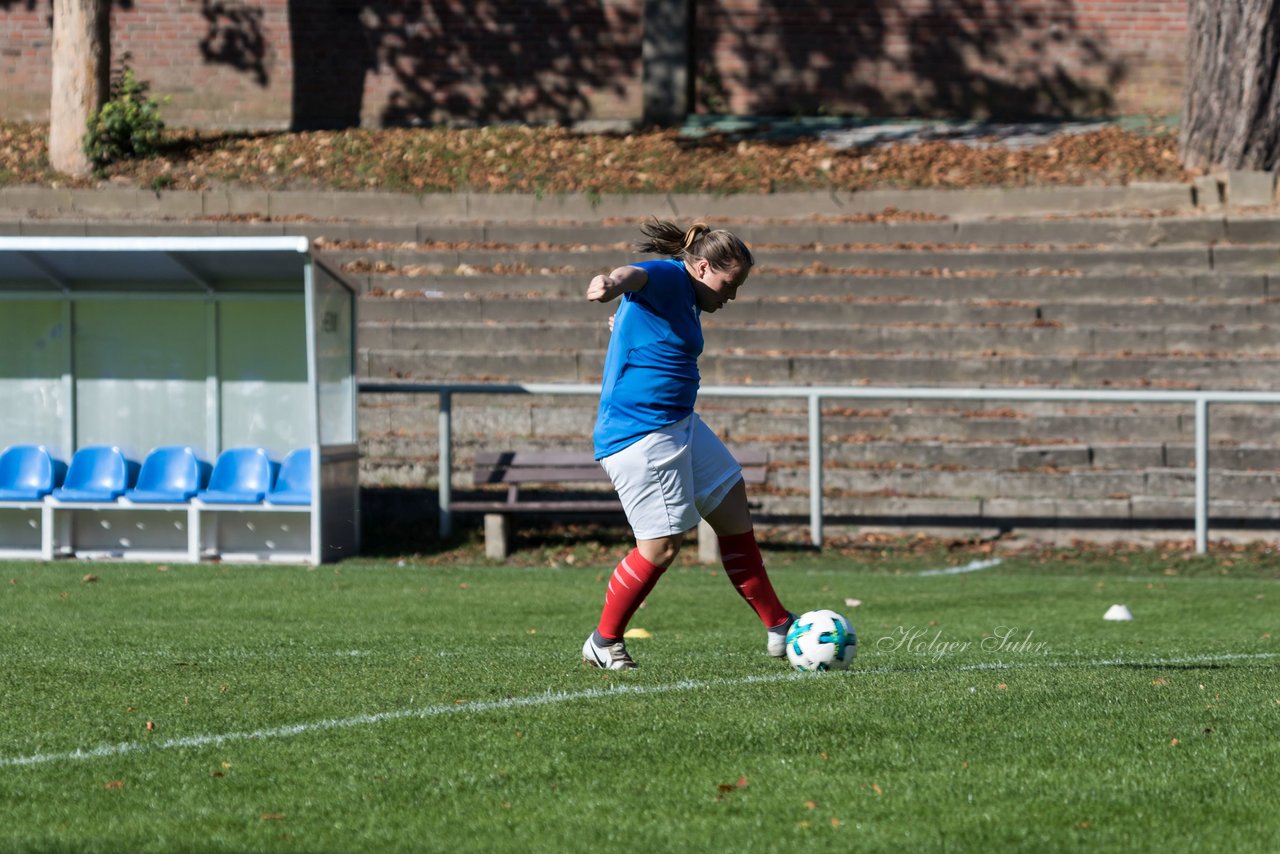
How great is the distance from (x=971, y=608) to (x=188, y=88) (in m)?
15.8

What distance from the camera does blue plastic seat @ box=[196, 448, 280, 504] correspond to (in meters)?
13.7

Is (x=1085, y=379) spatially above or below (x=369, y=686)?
above

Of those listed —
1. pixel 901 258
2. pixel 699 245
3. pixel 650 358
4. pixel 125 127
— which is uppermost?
pixel 125 127

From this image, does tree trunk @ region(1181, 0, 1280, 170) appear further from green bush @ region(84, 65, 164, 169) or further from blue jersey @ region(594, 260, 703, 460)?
blue jersey @ region(594, 260, 703, 460)

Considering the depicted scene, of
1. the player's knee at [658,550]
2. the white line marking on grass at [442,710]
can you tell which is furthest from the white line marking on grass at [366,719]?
the player's knee at [658,550]

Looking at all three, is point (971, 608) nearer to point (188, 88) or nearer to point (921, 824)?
point (921, 824)

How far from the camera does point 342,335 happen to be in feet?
45.1

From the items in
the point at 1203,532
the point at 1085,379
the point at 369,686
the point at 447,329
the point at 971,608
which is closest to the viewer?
the point at 369,686

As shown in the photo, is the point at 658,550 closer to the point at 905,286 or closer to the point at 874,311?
the point at 874,311

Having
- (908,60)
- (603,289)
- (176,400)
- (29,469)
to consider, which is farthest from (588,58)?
(603,289)

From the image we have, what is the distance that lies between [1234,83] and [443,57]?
10309 millimetres

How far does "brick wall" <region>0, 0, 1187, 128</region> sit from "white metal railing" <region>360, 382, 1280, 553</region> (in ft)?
31.1

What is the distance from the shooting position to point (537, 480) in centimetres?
1369

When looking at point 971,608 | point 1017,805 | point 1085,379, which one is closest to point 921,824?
point 1017,805
